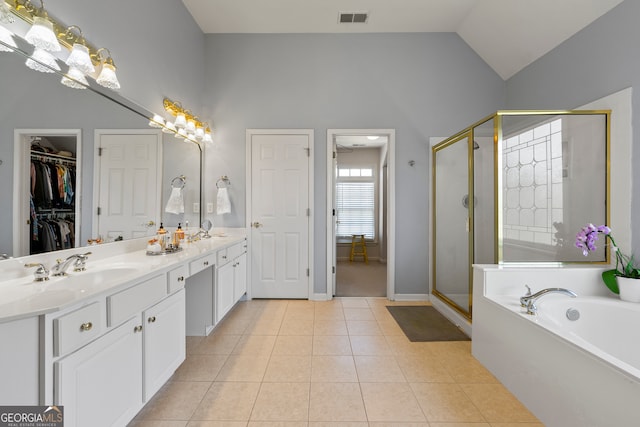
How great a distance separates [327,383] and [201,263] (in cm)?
125

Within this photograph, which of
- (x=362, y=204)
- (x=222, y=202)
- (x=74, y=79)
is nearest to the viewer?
(x=74, y=79)

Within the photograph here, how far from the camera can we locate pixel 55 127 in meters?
1.50

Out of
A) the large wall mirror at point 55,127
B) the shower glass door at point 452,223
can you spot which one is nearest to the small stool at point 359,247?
the shower glass door at point 452,223

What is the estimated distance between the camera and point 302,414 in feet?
5.10

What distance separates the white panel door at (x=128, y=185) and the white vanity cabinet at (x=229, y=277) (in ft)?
2.15

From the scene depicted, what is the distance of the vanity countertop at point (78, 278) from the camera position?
96 cm

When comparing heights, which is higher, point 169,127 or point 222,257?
point 169,127

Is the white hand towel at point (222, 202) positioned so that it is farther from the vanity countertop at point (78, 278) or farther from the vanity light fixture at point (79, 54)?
the vanity light fixture at point (79, 54)

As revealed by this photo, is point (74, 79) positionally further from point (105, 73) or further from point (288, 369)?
point (288, 369)

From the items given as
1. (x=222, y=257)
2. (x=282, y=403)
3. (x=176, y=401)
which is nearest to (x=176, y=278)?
(x=176, y=401)

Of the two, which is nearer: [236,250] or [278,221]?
[236,250]

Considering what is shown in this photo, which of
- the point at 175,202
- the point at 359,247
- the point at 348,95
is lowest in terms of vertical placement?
the point at 359,247

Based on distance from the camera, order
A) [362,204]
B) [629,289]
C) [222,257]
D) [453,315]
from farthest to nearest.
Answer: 1. [362,204]
2. [453,315]
3. [222,257]
4. [629,289]

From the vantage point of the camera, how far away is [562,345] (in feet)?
4.53
